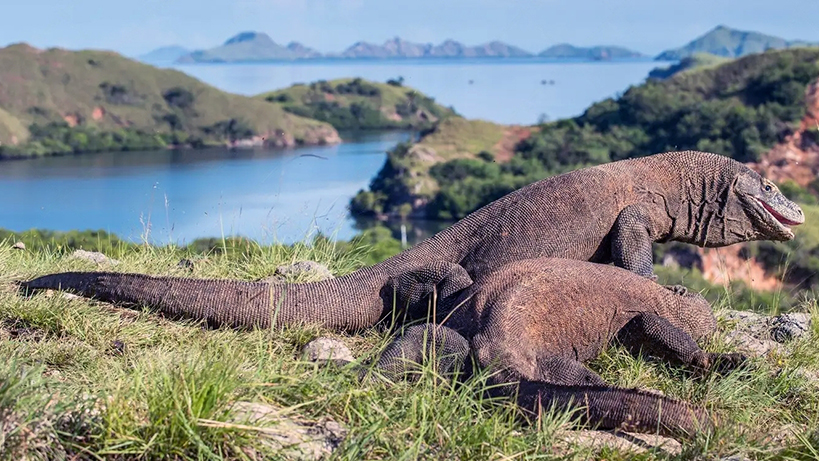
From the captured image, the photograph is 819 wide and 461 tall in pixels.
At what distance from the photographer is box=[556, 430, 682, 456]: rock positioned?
3.48 meters

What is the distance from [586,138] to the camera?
257ft

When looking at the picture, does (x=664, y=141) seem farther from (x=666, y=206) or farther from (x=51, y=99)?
(x=666, y=206)

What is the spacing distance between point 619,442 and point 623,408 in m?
0.13

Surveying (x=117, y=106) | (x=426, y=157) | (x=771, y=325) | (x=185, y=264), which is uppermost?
(x=185, y=264)

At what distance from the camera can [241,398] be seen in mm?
3279

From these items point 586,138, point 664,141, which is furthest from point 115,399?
point 586,138

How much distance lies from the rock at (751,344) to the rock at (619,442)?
5.19 ft

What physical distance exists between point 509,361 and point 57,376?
191 cm

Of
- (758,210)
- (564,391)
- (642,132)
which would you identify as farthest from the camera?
(642,132)

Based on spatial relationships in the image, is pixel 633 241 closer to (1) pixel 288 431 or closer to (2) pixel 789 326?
(2) pixel 789 326

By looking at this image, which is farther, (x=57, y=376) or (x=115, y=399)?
(x=57, y=376)

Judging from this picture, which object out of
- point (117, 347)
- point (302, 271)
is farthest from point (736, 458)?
point (302, 271)

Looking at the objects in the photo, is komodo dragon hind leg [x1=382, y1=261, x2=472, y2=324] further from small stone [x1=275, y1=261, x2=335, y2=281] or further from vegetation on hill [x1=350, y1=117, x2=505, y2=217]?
vegetation on hill [x1=350, y1=117, x2=505, y2=217]

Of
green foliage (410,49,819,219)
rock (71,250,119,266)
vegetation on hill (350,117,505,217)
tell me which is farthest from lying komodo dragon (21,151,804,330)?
green foliage (410,49,819,219)
